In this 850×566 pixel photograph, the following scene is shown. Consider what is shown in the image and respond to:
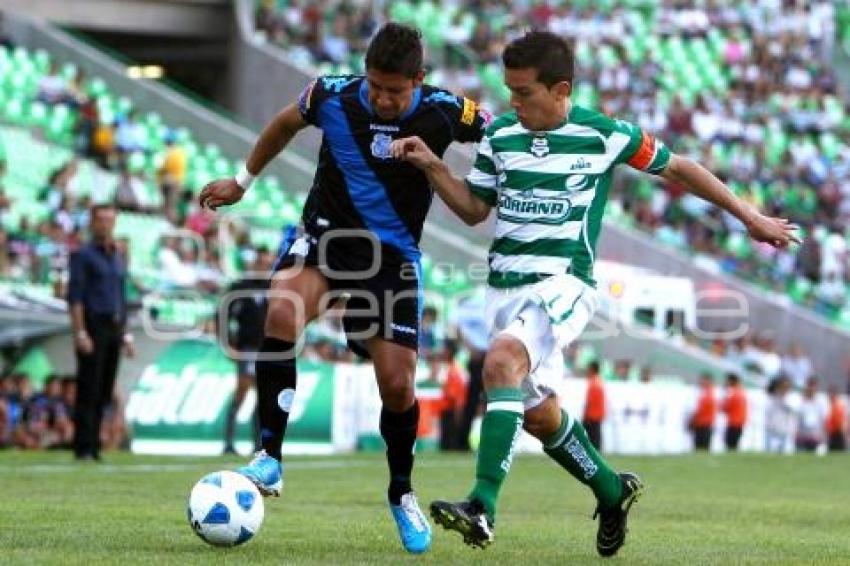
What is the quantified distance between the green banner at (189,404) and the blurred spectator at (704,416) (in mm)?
7664

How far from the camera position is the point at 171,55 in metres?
36.0

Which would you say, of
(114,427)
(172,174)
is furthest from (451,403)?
(172,174)

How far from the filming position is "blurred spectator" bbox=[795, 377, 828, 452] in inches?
1174

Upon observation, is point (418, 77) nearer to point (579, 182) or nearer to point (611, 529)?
point (579, 182)

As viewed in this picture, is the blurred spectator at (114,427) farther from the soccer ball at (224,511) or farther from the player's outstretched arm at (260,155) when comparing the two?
the soccer ball at (224,511)

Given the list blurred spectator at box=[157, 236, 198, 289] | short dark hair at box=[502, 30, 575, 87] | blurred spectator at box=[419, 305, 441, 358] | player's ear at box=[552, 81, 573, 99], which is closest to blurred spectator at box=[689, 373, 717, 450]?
blurred spectator at box=[419, 305, 441, 358]

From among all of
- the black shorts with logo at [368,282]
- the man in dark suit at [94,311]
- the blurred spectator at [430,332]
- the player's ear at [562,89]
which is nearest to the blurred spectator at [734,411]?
the blurred spectator at [430,332]

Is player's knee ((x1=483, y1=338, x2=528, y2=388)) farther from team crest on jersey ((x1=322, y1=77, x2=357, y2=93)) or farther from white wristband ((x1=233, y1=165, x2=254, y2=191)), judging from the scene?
white wristband ((x1=233, y1=165, x2=254, y2=191))

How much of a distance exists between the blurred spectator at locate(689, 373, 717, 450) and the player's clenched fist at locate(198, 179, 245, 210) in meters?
19.4

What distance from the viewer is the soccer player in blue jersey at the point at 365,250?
8594mm

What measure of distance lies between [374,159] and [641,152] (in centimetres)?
117

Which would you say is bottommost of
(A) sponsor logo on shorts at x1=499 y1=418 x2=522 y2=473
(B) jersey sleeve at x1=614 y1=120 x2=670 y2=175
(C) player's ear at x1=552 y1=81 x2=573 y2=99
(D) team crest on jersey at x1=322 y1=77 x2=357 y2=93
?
(A) sponsor logo on shorts at x1=499 y1=418 x2=522 y2=473

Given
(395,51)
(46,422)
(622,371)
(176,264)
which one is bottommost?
(622,371)

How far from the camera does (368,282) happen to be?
859 cm
